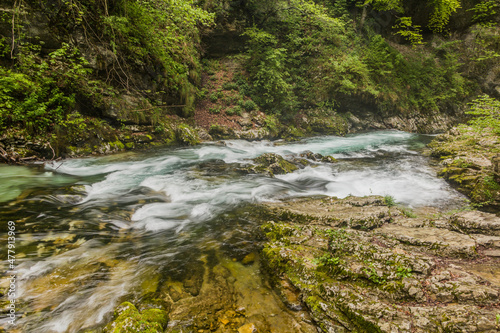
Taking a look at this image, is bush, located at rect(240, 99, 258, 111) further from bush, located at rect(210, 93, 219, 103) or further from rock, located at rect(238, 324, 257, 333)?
rock, located at rect(238, 324, 257, 333)

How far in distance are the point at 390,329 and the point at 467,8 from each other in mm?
32831

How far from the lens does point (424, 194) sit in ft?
22.9

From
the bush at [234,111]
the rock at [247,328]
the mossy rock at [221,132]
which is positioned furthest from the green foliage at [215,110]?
the rock at [247,328]

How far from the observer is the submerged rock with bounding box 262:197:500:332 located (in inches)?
85.6

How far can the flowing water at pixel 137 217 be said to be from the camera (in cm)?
281

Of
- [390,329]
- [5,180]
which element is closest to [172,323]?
[390,329]

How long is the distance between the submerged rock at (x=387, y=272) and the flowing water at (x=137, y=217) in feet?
1.67

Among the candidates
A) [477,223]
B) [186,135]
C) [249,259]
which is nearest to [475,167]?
[477,223]

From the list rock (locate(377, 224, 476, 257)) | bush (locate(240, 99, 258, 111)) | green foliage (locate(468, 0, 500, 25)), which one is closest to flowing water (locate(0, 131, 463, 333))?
rock (locate(377, 224, 476, 257))

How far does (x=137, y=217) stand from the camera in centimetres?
503

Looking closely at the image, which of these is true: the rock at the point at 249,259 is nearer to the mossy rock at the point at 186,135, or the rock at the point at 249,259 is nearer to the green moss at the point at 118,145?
the green moss at the point at 118,145

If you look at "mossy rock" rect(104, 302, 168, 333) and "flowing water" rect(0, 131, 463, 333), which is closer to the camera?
"mossy rock" rect(104, 302, 168, 333)

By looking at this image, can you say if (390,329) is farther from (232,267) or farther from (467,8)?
(467,8)

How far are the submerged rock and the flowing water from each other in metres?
0.51
